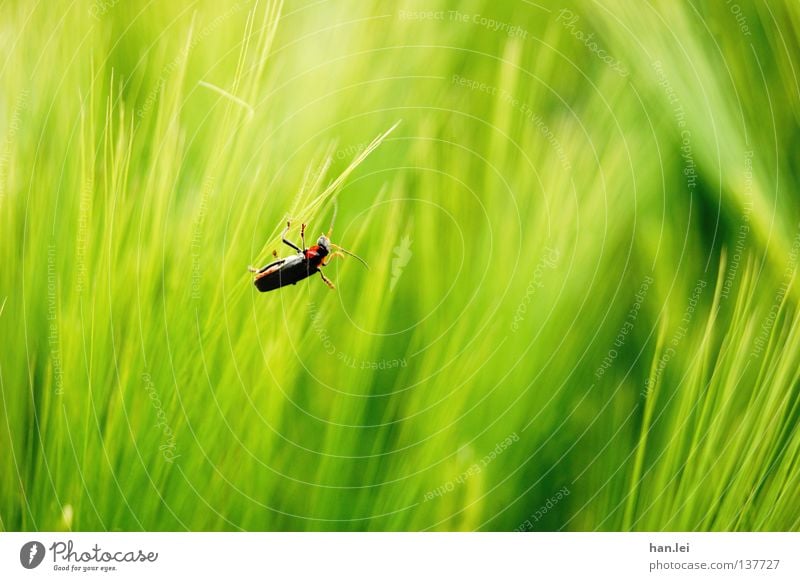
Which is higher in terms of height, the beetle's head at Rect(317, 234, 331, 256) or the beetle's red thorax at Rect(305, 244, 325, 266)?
the beetle's head at Rect(317, 234, 331, 256)

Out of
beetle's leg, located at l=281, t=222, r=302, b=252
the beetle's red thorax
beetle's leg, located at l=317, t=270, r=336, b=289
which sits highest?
beetle's leg, located at l=281, t=222, r=302, b=252
